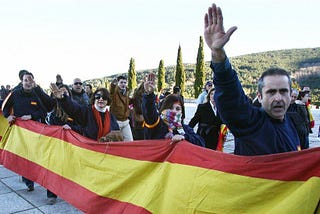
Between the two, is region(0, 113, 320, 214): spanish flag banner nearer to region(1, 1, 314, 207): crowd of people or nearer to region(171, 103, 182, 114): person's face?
region(1, 1, 314, 207): crowd of people

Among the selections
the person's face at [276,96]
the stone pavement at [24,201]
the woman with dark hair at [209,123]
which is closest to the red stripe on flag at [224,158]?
the person's face at [276,96]

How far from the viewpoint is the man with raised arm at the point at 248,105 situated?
1.71 meters

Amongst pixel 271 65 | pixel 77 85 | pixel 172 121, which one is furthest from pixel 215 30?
pixel 271 65

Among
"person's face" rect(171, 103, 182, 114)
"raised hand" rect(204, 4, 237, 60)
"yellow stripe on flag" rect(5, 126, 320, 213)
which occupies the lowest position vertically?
"yellow stripe on flag" rect(5, 126, 320, 213)

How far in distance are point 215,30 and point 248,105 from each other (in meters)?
0.49

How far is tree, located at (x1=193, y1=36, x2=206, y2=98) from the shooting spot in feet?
137

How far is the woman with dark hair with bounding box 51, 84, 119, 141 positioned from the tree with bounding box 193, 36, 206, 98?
36432mm

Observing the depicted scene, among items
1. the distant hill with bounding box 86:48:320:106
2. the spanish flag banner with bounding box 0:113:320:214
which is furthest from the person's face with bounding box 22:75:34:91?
the distant hill with bounding box 86:48:320:106

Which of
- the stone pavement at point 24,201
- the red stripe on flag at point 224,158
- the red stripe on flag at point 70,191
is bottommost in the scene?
the stone pavement at point 24,201

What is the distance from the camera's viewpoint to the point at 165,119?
4043 mm

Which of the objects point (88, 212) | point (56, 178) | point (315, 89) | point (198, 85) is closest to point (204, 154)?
point (88, 212)

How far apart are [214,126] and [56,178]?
2.60 meters

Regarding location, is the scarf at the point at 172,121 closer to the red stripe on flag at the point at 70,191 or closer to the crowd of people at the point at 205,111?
the crowd of people at the point at 205,111

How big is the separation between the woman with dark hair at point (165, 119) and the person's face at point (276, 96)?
6.05ft
